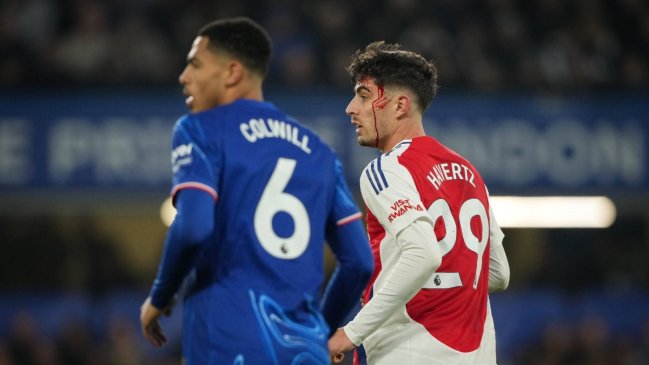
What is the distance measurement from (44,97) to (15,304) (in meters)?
2.49

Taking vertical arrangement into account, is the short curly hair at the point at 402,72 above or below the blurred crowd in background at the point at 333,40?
below

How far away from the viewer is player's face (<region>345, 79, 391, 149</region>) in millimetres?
4496

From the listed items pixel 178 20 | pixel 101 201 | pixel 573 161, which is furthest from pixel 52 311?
pixel 573 161

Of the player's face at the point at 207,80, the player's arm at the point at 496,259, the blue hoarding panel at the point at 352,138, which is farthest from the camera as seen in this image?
the blue hoarding panel at the point at 352,138

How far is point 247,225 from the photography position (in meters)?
3.62

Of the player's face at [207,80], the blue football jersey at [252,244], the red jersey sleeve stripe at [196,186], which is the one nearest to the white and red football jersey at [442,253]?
the blue football jersey at [252,244]

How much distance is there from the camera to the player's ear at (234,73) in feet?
12.6

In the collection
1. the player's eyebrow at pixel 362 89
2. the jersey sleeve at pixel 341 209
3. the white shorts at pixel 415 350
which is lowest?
the white shorts at pixel 415 350

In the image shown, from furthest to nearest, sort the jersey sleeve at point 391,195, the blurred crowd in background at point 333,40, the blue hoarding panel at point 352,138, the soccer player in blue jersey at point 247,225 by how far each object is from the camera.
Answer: the blurred crowd in background at point 333,40, the blue hoarding panel at point 352,138, the jersey sleeve at point 391,195, the soccer player in blue jersey at point 247,225

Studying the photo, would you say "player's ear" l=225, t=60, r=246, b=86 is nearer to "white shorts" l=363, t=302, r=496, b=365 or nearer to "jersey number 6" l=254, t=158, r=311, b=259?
"jersey number 6" l=254, t=158, r=311, b=259

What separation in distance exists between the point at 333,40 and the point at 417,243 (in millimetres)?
8375

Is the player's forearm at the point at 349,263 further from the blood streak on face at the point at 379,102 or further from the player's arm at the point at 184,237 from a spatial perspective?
the blood streak on face at the point at 379,102

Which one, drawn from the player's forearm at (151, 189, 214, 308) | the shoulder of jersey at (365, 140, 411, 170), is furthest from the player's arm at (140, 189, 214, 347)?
the shoulder of jersey at (365, 140, 411, 170)

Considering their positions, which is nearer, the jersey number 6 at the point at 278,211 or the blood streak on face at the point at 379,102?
the jersey number 6 at the point at 278,211
